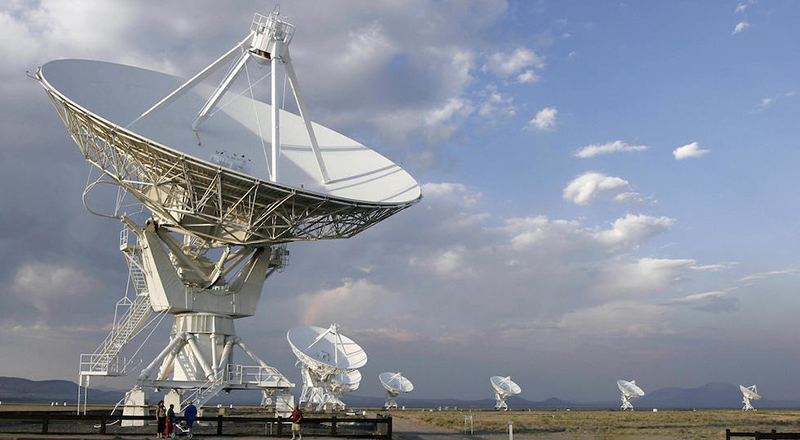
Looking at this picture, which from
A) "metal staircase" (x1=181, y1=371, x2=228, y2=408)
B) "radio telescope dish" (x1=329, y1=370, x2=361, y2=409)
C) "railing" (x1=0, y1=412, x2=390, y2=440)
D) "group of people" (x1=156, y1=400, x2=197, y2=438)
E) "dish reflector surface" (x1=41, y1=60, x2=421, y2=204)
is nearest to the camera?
"railing" (x1=0, y1=412, x2=390, y2=440)

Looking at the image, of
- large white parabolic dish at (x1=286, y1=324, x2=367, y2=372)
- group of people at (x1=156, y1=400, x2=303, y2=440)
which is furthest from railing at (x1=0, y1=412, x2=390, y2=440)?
large white parabolic dish at (x1=286, y1=324, x2=367, y2=372)

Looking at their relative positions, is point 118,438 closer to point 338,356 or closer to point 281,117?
point 281,117

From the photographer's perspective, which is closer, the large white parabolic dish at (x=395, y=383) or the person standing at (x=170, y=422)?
the person standing at (x=170, y=422)

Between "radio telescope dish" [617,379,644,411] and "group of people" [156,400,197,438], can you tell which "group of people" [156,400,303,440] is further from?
"radio telescope dish" [617,379,644,411]

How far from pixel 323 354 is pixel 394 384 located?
20.7 metres

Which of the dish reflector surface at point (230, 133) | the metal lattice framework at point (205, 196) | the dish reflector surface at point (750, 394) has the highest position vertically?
the dish reflector surface at point (230, 133)

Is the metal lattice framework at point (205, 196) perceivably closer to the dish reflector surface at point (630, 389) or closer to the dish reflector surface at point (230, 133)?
the dish reflector surface at point (230, 133)

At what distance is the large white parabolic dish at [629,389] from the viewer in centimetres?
7638

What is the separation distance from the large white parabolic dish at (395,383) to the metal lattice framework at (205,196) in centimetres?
3592

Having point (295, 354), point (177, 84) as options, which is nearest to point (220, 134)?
point (177, 84)

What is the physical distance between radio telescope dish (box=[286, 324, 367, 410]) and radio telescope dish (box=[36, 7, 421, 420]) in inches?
473

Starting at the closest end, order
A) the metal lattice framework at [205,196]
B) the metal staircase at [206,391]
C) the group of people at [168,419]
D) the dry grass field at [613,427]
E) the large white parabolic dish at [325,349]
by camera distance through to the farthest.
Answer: the group of people at [168,419] → the metal lattice framework at [205,196] → the metal staircase at [206,391] → the dry grass field at [613,427] → the large white parabolic dish at [325,349]

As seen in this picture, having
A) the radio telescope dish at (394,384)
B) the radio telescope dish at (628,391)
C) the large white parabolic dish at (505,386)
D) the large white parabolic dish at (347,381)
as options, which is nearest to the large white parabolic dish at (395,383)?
the radio telescope dish at (394,384)

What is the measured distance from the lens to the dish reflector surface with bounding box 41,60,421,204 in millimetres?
24875
